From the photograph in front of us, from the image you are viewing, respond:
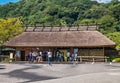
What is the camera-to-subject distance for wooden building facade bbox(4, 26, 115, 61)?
45497 millimetres

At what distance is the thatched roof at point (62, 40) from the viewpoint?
45406 mm

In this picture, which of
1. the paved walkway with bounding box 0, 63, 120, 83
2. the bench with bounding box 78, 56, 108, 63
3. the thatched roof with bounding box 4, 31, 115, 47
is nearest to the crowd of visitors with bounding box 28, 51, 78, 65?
the bench with bounding box 78, 56, 108, 63

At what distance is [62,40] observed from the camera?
47.0m

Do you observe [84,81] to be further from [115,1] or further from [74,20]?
[115,1]

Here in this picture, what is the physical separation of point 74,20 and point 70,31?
1879 inches

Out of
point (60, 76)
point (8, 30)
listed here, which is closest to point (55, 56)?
point (8, 30)

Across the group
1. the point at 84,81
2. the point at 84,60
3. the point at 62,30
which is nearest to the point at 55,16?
the point at 62,30

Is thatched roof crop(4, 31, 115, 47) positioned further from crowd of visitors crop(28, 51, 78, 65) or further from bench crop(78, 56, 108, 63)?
bench crop(78, 56, 108, 63)

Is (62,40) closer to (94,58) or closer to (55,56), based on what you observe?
(55,56)

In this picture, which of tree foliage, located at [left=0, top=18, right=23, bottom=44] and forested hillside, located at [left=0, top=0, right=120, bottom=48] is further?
forested hillside, located at [left=0, top=0, right=120, bottom=48]

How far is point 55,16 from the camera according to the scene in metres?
94.6

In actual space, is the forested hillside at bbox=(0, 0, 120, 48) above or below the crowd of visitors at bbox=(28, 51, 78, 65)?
above

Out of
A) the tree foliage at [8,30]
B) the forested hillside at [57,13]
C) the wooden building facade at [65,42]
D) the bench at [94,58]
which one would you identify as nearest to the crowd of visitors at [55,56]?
the wooden building facade at [65,42]

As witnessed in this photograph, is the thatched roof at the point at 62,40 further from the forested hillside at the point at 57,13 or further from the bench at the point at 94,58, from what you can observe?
the forested hillside at the point at 57,13
